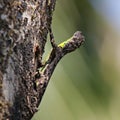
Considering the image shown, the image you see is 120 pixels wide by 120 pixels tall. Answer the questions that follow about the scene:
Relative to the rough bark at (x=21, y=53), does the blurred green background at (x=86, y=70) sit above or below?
above

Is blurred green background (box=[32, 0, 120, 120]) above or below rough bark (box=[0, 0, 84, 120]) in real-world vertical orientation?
above

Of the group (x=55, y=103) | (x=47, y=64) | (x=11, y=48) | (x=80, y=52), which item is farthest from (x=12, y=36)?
(x=80, y=52)

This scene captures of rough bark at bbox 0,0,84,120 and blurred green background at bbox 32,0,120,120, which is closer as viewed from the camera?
rough bark at bbox 0,0,84,120

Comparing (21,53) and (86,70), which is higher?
(86,70)

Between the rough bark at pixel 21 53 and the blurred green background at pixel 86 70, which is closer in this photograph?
the rough bark at pixel 21 53

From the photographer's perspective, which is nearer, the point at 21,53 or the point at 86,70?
the point at 21,53
